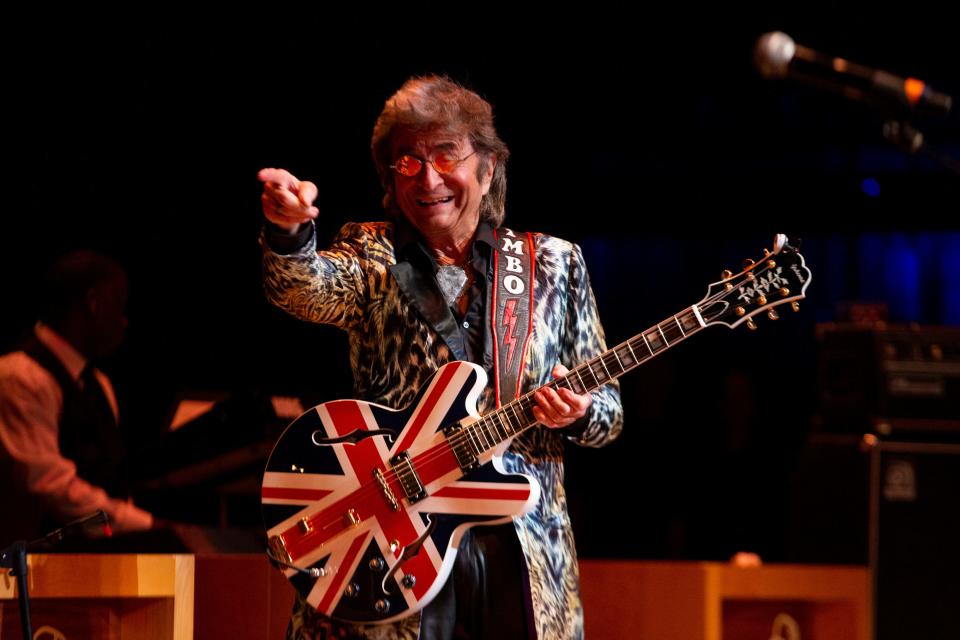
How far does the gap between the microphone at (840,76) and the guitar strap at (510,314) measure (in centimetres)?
80

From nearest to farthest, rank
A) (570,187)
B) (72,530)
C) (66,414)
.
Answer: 1. (72,530)
2. (66,414)
3. (570,187)

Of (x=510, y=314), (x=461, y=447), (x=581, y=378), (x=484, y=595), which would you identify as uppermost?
(x=510, y=314)

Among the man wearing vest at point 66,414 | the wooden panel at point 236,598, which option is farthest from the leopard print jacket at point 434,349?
the man wearing vest at point 66,414

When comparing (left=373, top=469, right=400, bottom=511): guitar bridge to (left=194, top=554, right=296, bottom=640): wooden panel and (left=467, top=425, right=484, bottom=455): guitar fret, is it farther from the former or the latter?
(left=194, top=554, right=296, bottom=640): wooden panel

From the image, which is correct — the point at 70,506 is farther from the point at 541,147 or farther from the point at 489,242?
the point at 541,147

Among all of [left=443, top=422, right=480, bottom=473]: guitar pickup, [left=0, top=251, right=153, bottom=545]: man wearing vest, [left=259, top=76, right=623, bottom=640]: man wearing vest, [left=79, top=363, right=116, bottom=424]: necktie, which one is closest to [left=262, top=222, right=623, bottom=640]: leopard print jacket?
[left=259, top=76, right=623, bottom=640]: man wearing vest

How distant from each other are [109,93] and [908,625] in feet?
12.6

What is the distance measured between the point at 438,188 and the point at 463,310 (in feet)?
0.94

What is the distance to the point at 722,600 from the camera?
2.71 m

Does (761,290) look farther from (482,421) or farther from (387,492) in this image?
(387,492)

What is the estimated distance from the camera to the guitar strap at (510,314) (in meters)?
2.56

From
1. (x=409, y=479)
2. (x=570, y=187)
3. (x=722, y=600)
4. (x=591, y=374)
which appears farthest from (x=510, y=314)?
(x=570, y=187)

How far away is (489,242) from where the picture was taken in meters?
2.71

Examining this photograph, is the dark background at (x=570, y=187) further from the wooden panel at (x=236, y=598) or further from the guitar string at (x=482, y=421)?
the guitar string at (x=482, y=421)
